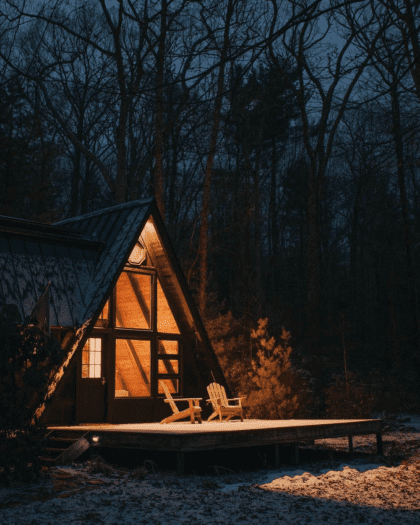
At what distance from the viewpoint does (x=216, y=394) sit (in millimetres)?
12023

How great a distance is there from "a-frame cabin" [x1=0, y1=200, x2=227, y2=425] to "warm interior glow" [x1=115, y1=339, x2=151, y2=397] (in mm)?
21

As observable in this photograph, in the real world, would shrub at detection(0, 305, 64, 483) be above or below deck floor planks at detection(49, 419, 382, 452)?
above

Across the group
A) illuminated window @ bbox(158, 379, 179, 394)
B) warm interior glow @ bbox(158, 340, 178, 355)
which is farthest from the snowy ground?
warm interior glow @ bbox(158, 340, 178, 355)

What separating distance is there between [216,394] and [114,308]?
2.64m

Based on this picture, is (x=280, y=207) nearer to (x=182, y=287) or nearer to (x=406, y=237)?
(x=406, y=237)

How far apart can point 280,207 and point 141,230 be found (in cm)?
1808

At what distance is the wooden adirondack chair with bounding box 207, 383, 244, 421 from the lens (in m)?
11.6

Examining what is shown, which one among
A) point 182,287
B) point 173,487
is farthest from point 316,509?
point 182,287

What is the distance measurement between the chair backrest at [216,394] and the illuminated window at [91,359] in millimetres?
2183

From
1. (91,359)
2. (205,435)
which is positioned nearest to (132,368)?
(91,359)

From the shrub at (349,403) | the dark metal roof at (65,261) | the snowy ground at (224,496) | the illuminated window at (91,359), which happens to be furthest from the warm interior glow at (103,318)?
the shrub at (349,403)

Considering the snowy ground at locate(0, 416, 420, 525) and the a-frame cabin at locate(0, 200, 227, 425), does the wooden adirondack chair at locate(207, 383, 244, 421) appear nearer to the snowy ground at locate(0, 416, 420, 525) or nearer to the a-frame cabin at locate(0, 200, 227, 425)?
the a-frame cabin at locate(0, 200, 227, 425)

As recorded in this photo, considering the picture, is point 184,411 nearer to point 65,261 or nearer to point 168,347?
point 168,347

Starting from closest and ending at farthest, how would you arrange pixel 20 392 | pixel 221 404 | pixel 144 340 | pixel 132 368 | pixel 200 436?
pixel 20 392 → pixel 200 436 → pixel 221 404 → pixel 144 340 → pixel 132 368
